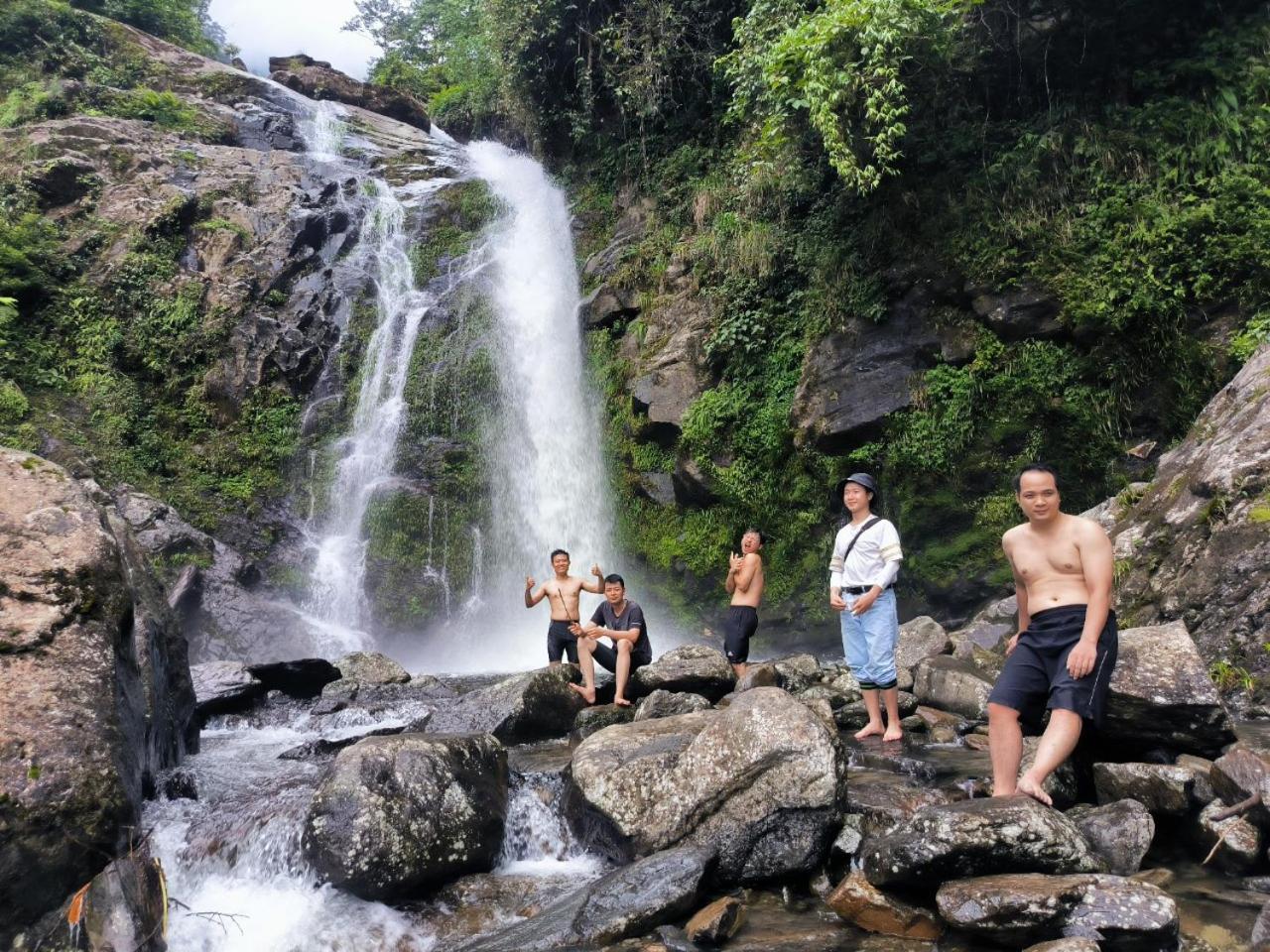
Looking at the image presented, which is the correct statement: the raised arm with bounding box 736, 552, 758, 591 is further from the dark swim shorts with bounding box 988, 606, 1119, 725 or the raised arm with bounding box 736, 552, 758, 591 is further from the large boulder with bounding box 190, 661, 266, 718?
the large boulder with bounding box 190, 661, 266, 718

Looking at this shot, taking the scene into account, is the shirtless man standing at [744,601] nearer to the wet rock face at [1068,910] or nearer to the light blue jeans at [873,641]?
the light blue jeans at [873,641]

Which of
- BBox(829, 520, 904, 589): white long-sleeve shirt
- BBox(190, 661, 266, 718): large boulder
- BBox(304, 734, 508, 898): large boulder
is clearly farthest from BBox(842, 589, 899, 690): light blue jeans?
BBox(190, 661, 266, 718): large boulder

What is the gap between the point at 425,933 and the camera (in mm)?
3980

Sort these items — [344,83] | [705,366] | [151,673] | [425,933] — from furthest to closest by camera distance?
[344,83]
[705,366]
[151,673]
[425,933]

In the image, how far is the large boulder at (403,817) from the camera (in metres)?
4.14

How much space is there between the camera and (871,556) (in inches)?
211

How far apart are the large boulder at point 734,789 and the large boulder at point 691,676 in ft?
8.08

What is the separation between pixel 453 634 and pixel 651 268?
7461mm

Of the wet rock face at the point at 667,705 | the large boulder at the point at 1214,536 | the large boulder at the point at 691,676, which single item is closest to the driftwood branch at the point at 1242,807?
the large boulder at the point at 1214,536

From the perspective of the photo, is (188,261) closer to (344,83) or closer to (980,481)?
(344,83)

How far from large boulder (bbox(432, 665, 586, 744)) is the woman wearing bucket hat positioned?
2.76m

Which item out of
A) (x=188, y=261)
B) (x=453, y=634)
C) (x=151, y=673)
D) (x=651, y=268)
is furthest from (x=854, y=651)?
(x=188, y=261)

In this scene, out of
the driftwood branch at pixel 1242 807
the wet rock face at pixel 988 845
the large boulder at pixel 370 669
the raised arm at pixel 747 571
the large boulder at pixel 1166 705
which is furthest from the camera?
the large boulder at pixel 370 669

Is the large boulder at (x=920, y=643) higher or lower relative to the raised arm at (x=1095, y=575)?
lower
